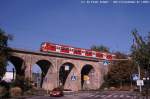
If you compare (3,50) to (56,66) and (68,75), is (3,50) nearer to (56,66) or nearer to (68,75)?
(56,66)

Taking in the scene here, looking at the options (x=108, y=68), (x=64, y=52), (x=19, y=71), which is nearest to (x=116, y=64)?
(x=108, y=68)

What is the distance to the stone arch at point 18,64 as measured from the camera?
Answer: 71.2m

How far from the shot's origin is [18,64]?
240 feet

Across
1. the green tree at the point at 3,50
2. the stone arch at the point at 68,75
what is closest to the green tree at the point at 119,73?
the stone arch at the point at 68,75

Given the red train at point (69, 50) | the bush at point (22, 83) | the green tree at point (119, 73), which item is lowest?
the bush at point (22, 83)

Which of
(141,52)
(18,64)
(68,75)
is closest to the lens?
(141,52)

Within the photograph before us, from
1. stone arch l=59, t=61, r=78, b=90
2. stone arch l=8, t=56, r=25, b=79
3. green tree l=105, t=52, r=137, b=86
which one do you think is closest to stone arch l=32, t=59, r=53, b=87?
stone arch l=59, t=61, r=78, b=90

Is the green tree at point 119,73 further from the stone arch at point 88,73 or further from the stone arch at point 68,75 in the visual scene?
the stone arch at point 68,75

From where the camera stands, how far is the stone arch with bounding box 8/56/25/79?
71.2m

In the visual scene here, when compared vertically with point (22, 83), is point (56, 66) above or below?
above

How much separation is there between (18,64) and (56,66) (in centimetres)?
1033

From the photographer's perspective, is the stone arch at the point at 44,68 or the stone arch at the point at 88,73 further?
the stone arch at the point at 88,73

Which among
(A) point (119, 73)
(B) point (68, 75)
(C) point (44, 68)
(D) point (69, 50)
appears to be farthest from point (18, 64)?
(A) point (119, 73)

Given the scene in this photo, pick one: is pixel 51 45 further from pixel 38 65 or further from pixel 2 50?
pixel 2 50
